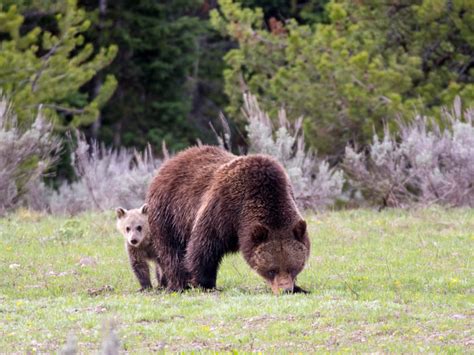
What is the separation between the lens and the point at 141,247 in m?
12.1

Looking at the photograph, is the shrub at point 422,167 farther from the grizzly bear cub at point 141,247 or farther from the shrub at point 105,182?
the grizzly bear cub at point 141,247

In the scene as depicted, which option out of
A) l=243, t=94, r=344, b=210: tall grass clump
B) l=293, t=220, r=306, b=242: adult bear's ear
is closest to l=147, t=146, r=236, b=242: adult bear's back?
l=293, t=220, r=306, b=242: adult bear's ear

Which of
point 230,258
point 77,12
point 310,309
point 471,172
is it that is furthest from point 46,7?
point 310,309

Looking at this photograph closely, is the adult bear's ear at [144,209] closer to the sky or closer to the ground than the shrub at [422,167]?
closer to the sky

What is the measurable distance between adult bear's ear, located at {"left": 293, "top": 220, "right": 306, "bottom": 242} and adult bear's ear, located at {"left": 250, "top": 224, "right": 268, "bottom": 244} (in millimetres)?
304

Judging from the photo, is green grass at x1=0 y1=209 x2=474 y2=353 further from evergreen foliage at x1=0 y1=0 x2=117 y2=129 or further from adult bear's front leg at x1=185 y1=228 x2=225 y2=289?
evergreen foliage at x1=0 y1=0 x2=117 y2=129

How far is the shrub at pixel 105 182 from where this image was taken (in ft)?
69.8

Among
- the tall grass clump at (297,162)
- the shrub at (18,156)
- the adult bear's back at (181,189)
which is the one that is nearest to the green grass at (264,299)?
the adult bear's back at (181,189)

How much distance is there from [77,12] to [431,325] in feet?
70.6

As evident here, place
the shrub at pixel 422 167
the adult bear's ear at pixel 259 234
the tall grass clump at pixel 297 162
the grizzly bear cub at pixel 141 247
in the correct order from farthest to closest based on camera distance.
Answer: the tall grass clump at pixel 297 162 < the shrub at pixel 422 167 < the grizzly bear cub at pixel 141 247 < the adult bear's ear at pixel 259 234

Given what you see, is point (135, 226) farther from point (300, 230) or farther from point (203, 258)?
point (300, 230)

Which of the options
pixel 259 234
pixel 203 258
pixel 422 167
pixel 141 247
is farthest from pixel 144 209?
pixel 422 167

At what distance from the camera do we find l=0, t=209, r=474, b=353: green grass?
8.81 metres

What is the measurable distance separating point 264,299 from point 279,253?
50 centimetres
